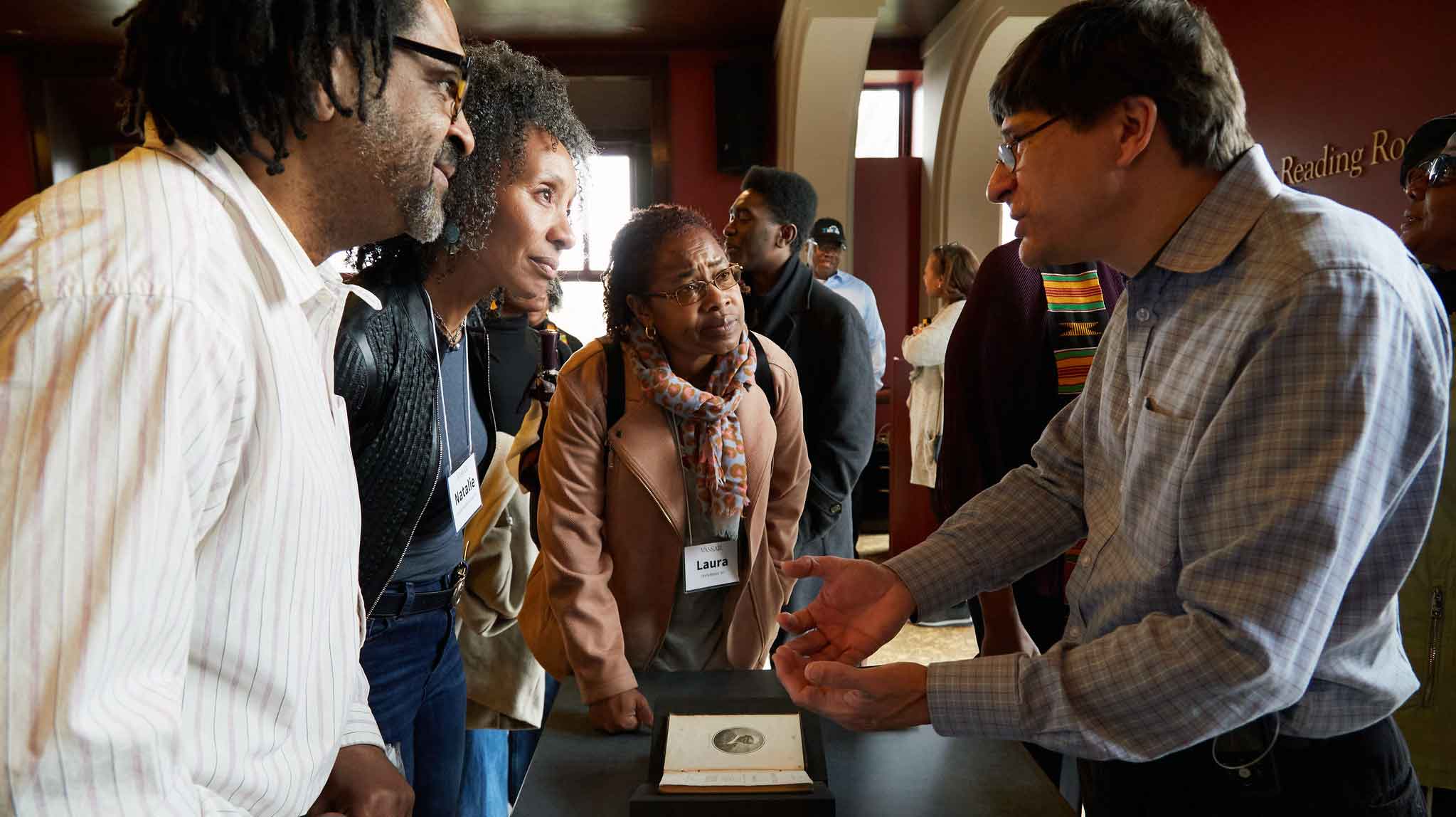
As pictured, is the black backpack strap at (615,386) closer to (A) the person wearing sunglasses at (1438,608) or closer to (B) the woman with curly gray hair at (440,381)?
(B) the woman with curly gray hair at (440,381)

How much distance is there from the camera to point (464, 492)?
1664 millimetres

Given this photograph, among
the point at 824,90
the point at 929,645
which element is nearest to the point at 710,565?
the point at 929,645

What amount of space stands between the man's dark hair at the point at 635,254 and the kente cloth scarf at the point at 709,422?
125mm

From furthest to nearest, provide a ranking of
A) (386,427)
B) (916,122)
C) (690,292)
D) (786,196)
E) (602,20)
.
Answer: (916,122) → (602,20) → (786,196) → (690,292) → (386,427)

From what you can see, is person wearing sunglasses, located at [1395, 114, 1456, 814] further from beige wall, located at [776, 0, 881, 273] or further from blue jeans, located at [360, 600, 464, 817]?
beige wall, located at [776, 0, 881, 273]

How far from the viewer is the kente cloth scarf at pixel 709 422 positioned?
5.70 feet

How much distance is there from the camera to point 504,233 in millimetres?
1731

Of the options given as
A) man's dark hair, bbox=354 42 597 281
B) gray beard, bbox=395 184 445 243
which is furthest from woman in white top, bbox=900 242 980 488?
gray beard, bbox=395 184 445 243

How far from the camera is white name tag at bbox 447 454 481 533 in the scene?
1.62 m

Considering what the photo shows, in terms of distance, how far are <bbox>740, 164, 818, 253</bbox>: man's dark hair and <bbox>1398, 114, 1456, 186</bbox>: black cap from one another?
A: 5.10 ft

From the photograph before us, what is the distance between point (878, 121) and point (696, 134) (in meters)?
1.67

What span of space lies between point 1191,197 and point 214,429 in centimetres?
103

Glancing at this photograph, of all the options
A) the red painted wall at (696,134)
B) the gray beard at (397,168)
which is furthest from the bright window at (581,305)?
the gray beard at (397,168)

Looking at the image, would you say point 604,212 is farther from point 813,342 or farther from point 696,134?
point 813,342
